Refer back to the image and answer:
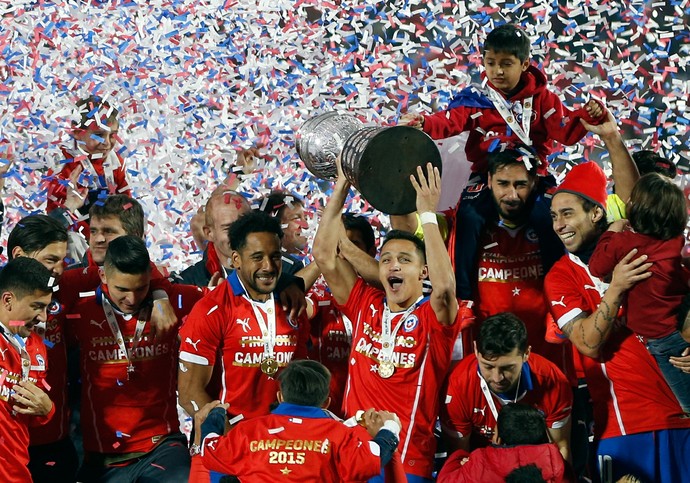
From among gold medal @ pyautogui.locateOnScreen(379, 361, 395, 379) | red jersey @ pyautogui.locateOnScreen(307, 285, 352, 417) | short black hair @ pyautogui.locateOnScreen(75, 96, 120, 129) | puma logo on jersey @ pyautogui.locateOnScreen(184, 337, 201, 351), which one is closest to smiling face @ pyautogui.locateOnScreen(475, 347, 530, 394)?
gold medal @ pyautogui.locateOnScreen(379, 361, 395, 379)

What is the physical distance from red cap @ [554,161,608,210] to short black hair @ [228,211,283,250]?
1.38m

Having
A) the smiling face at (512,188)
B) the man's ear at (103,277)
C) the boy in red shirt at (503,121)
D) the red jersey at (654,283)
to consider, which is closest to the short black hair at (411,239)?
the boy in red shirt at (503,121)

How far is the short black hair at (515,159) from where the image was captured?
5.97 metres

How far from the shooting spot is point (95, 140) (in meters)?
7.38

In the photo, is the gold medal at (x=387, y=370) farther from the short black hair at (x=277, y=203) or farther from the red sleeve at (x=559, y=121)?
the short black hair at (x=277, y=203)

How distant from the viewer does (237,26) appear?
339 inches

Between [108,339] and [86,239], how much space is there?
58.3 inches

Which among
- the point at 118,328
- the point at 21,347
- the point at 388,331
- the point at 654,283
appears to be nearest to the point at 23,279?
the point at 21,347

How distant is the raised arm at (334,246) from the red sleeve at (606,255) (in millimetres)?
1188

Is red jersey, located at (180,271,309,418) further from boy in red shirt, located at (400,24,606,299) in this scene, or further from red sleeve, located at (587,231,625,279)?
red sleeve, located at (587,231,625,279)

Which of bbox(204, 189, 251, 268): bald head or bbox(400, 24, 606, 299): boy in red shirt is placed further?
bbox(204, 189, 251, 268): bald head

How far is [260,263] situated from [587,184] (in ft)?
5.28

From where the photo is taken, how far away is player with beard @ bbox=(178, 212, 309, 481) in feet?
19.1

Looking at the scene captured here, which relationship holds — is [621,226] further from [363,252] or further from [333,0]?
[333,0]
